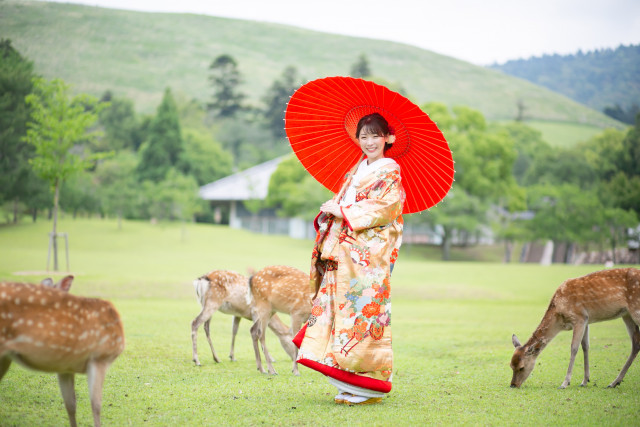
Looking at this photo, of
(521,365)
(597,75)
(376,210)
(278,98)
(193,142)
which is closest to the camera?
(376,210)

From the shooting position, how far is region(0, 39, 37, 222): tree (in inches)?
743

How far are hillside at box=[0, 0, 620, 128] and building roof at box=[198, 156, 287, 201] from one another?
10273 millimetres

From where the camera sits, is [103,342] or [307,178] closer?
[103,342]

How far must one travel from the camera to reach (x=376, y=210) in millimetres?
5324

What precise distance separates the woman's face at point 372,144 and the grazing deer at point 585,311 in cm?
263

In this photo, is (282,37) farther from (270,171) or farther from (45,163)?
(45,163)

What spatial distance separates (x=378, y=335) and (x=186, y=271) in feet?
59.5

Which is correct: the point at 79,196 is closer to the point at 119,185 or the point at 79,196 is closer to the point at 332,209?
the point at 119,185

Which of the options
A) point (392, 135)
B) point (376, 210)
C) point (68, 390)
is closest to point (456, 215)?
point (392, 135)

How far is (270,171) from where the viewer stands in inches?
1874

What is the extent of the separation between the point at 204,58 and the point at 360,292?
259 ft

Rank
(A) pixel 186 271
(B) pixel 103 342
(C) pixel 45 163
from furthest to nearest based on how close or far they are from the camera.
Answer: (A) pixel 186 271 → (C) pixel 45 163 → (B) pixel 103 342

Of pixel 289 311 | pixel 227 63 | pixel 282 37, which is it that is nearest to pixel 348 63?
pixel 282 37

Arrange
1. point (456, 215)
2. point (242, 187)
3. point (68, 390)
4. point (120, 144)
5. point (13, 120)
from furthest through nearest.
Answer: point (120, 144)
point (242, 187)
point (456, 215)
point (13, 120)
point (68, 390)
